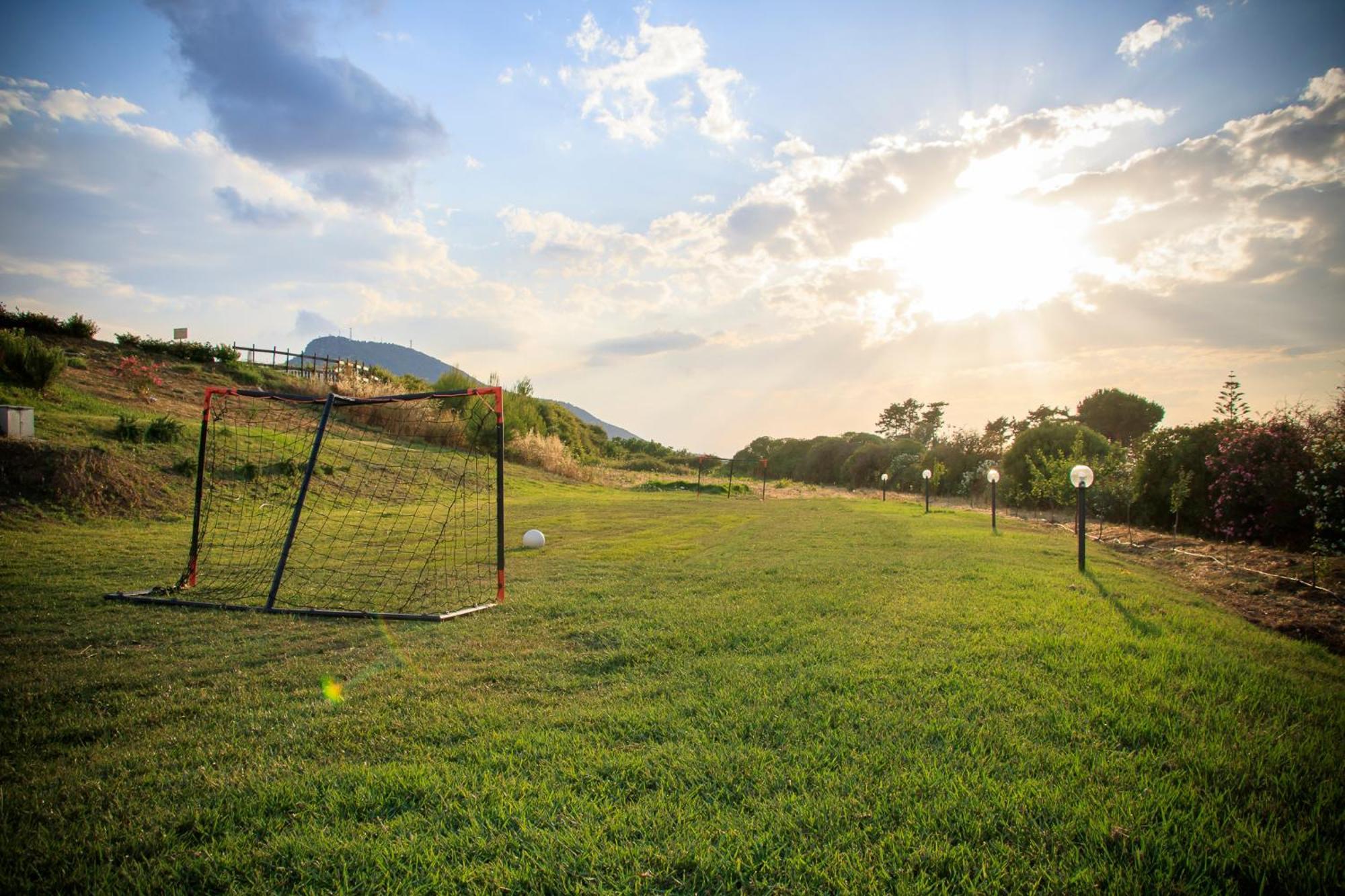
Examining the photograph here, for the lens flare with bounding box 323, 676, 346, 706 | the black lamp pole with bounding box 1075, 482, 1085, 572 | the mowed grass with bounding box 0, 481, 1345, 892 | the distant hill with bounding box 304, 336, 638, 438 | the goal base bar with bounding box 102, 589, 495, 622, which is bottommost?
the goal base bar with bounding box 102, 589, 495, 622

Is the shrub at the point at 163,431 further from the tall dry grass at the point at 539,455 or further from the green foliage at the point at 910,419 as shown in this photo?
the green foliage at the point at 910,419

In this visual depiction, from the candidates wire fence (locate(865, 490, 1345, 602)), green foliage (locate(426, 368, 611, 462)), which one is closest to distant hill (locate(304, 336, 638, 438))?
green foliage (locate(426, 368, 611, 462))

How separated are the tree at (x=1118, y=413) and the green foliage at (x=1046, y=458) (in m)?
11.6

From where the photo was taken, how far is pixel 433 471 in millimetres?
18281

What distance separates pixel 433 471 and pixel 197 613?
13492 mm

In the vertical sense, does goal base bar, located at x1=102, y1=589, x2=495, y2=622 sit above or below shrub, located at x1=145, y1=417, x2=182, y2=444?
below

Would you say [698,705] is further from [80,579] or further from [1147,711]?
[80,579]

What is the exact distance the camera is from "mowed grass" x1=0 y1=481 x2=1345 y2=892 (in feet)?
6.42

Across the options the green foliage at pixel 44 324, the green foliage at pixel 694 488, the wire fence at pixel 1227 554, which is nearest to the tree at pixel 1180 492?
the wire fence at pixel 1227 554

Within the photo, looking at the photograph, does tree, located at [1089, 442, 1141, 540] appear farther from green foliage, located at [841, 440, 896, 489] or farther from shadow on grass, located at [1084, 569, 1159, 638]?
green foliage, located at [841, 440, 896, 489]

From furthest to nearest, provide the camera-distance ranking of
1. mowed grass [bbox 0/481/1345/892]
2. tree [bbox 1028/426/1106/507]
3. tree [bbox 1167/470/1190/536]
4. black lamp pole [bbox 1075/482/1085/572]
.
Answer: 1. tree [bbox 1028/426/1106/507]
2. tree [bbox 1167/470/1190/536]
3. black lamp pole [bbox 1075/482/1085/572]
4. mowed grass [bbox 0/481/1345/892]

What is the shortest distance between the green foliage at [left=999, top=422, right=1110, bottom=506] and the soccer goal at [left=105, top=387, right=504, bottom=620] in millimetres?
14525

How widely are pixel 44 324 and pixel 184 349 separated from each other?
13.4 ft

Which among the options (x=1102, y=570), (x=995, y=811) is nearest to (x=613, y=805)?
(x=995, y=811)
